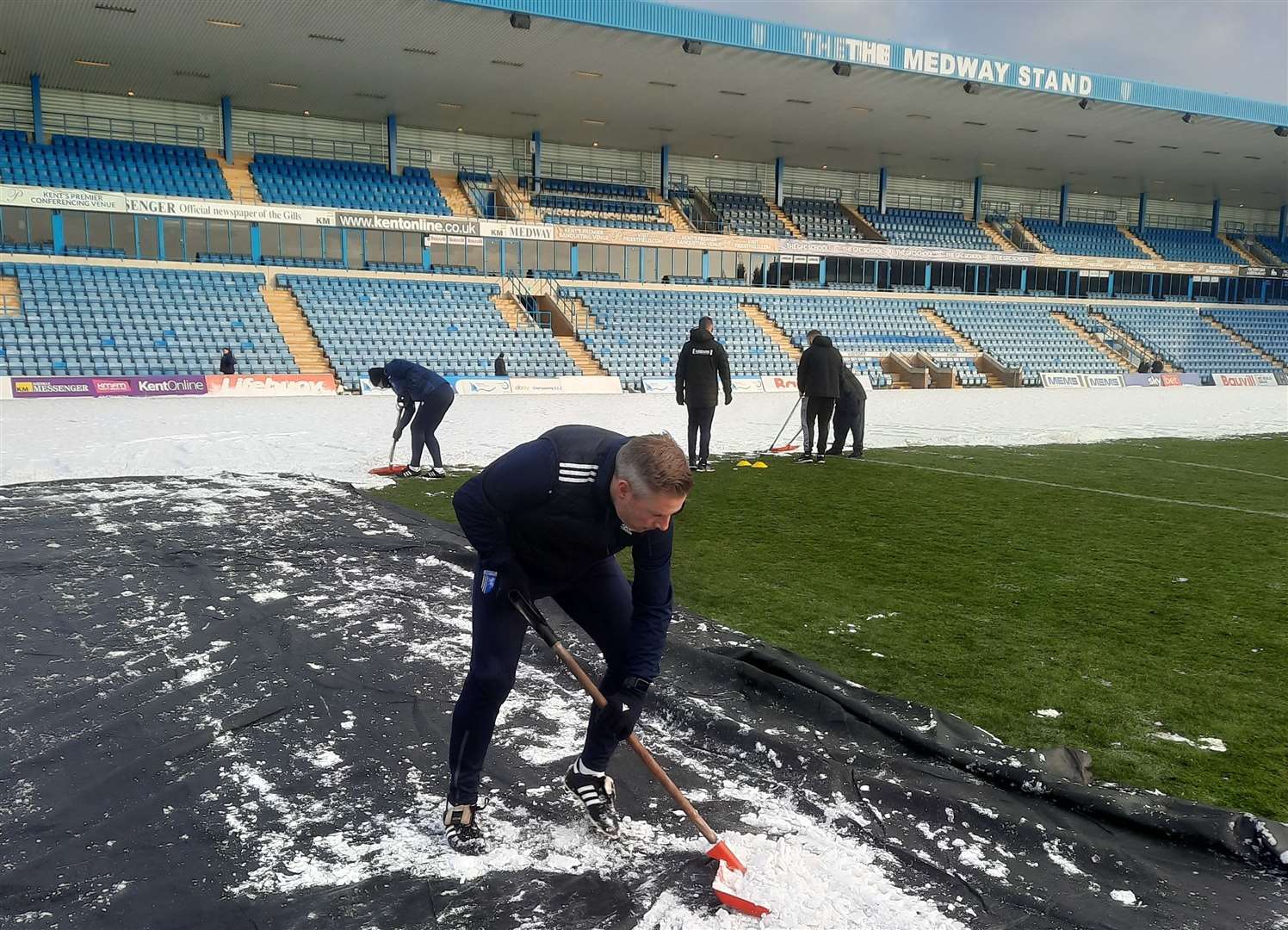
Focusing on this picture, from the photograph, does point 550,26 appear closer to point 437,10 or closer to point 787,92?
point 437,10

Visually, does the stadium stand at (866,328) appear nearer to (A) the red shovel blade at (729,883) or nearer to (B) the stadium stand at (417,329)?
(B) the stadium stand at (417,329)

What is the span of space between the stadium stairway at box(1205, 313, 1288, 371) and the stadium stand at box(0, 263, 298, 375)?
144 ft

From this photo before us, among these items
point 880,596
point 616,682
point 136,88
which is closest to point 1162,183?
point 136,88

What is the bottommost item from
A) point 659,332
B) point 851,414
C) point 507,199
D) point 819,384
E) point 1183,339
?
point 851,414

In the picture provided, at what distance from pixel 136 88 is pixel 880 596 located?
34430 millimetres

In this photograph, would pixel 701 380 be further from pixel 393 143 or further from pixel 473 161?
pixel 473 161

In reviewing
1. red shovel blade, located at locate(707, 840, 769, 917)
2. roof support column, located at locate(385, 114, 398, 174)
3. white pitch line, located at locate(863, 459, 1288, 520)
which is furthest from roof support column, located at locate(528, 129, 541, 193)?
red shovel blade, located at locate(707, 840, 769, 917)

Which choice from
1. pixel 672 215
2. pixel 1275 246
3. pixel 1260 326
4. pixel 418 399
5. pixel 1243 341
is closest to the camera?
pixel 418 399

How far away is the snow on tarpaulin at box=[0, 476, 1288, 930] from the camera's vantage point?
283cm

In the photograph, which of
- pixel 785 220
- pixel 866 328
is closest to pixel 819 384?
pixel 866 328

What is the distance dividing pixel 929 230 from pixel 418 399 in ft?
129

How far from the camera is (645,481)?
263 centimetres

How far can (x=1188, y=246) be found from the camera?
50.7 meters

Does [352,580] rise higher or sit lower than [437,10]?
lower
